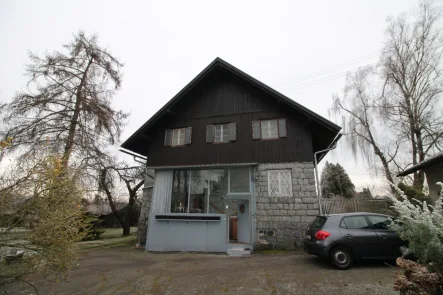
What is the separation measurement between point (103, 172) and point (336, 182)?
2151 cm

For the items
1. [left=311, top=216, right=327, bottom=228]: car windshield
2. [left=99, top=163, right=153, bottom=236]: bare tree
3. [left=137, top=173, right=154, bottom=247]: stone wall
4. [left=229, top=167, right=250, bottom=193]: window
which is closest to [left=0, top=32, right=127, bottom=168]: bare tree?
[left=99, top=163, right=153, bottom=236]: bare tree

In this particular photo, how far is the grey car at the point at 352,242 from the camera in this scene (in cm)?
560

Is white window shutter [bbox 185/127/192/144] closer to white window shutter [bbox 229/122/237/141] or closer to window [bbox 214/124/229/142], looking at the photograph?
window [bbox 214/124/229/142]

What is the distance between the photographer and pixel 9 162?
4.00 metres

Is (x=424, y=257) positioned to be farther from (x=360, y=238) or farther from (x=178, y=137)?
(x=178, y=137)

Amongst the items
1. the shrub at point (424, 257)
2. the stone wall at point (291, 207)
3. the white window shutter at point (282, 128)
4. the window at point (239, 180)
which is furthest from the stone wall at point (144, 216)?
the shrub at point (424, 257)

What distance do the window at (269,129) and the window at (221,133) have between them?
3.18ft

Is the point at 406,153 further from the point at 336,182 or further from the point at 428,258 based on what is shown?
the point at 428,258

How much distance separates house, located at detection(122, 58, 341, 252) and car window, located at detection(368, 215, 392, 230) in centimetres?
269

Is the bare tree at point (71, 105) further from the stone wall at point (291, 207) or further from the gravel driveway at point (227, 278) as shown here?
the stone wall at point (291, 207)

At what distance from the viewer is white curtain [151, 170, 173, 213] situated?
998 cm

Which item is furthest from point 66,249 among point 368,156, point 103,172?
point 368,156

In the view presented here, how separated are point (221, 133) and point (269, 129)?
234 cm

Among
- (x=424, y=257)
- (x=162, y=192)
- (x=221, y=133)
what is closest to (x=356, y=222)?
(x=424, y=257)
